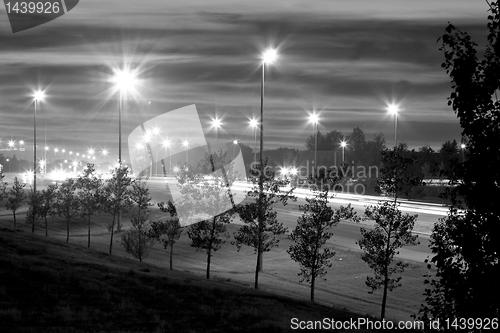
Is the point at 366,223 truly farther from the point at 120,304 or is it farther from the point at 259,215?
the point at 120,304

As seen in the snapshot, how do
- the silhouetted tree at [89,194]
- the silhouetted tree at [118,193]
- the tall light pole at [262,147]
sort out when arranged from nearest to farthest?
the tall light pole at [262,147]
the silhouetted tree at [118,193]
the silhouetted tree at [89,194]

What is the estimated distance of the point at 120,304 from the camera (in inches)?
697

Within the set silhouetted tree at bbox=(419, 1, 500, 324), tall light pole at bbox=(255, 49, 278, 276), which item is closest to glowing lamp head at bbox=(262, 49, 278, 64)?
tall light pole at bbox=(255, 49, 278, 276)

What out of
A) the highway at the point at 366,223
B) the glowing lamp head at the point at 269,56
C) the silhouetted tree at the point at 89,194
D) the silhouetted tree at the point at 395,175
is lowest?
the highway at the point at 366,223

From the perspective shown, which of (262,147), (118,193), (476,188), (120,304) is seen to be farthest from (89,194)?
(476,188)

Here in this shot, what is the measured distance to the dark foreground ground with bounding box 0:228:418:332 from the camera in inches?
601

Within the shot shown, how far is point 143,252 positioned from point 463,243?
30067 mm

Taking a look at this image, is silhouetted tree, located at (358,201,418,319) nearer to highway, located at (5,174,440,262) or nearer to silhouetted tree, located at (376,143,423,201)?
silhouetted tree, located at (376,143,423,201)

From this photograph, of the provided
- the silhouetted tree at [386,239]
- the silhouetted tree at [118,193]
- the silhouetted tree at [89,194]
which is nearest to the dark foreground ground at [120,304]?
the silhouetted tree at [386,239]

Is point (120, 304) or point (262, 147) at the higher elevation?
point (262, 147)

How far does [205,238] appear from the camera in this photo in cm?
3388

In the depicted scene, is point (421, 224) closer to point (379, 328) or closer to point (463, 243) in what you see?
point (379, 328)

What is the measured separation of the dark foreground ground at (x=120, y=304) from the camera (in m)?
15.3

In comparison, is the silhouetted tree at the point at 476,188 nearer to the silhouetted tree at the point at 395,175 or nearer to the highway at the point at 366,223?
the silhouetted tree at the point at 395,175
